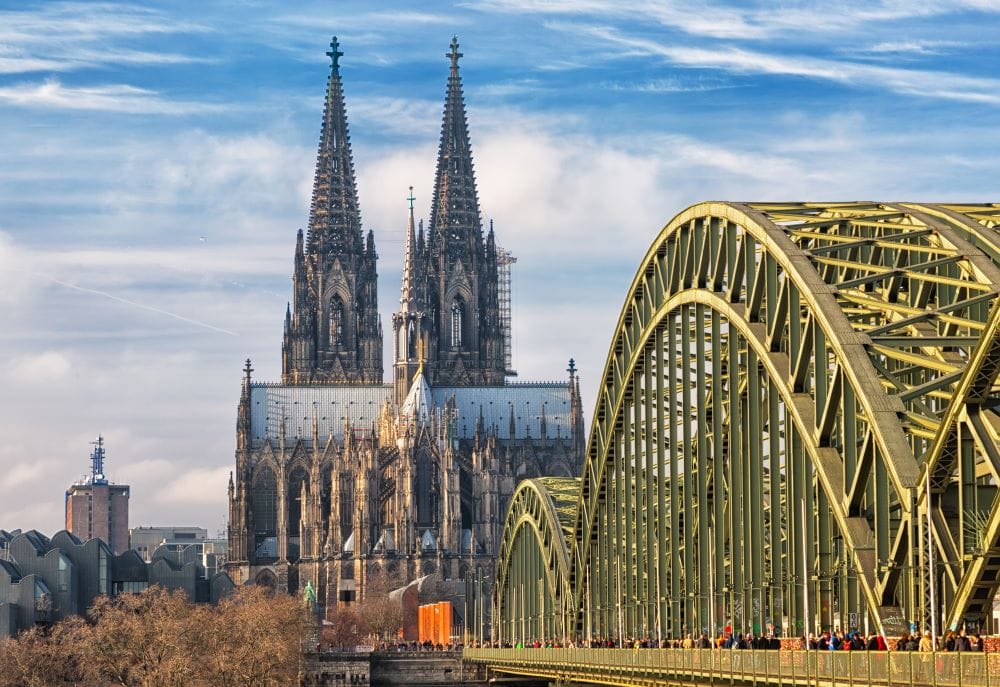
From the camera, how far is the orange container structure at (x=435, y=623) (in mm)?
167075

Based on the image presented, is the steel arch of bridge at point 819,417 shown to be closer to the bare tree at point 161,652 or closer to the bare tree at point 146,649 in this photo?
the bare tree at point 146,649

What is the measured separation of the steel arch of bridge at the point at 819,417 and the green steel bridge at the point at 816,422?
0.06 m

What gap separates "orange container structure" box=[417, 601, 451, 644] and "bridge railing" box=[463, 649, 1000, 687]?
9995 cm

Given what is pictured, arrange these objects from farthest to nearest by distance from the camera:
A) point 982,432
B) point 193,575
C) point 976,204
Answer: point 193,575 → point 976,204 → point 982,432

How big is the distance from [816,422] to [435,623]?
419ft

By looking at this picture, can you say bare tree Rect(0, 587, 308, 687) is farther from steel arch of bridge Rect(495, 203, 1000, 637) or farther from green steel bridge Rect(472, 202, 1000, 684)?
steel arch of bridge Rect(495, 203, 1000, 637)

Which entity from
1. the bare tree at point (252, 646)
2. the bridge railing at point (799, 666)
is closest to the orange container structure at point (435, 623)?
the bare tree at point (252, 646)

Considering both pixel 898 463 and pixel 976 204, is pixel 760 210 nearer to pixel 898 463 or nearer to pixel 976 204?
pixel 976 204

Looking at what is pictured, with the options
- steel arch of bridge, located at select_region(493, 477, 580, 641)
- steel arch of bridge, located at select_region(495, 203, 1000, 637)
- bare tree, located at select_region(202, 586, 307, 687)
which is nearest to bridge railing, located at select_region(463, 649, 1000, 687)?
steel arch of bridge, located at select_region(495, 203, 1000, 637)

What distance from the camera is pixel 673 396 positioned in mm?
62938

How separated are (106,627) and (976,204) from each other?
72.0 metres

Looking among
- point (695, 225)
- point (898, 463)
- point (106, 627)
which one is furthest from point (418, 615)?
point (898, 463)

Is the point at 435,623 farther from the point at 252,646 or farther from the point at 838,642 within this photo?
the point at 838,642

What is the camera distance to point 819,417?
1832 inches
